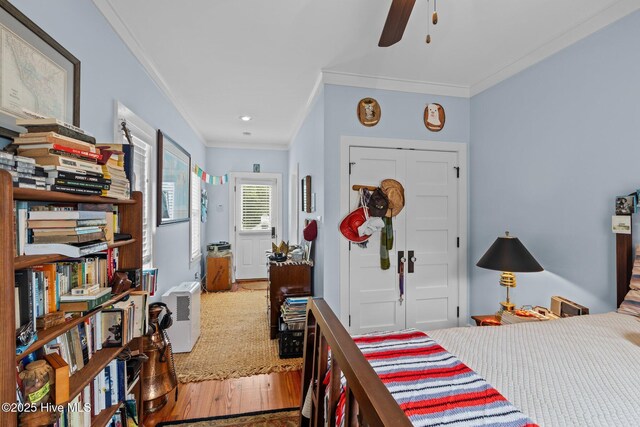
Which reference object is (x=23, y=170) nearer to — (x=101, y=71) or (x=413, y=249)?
(x=101, y=71)

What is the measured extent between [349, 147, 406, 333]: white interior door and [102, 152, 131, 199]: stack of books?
5.92 feet

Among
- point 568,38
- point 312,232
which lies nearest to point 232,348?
point 312,232

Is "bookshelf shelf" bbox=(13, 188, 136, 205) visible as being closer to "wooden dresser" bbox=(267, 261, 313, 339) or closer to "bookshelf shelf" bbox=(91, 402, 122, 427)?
"bookshelf shelf" bbox=(91, 402, 122, 427)

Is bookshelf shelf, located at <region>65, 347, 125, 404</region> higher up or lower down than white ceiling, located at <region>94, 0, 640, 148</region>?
lower down

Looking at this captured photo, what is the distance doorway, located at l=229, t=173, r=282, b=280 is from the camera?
557 cm

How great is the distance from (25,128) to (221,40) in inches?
58.5

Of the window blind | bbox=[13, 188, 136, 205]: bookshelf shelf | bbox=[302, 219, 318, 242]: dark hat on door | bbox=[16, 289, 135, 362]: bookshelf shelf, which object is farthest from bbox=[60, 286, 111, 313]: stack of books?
bbox=[302, 219, 318, 242]: dark hat on door

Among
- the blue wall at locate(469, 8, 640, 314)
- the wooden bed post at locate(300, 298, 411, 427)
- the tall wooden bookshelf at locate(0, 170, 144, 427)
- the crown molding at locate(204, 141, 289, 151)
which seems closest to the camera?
the wooden bed post at locate(300, 298, 411, 427)

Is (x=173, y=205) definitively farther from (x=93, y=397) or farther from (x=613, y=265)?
(x=613, y=265)

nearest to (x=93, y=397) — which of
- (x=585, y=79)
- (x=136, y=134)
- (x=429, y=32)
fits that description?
(x=136, y=134)

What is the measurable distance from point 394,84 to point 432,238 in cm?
155

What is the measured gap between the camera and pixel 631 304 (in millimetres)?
1611

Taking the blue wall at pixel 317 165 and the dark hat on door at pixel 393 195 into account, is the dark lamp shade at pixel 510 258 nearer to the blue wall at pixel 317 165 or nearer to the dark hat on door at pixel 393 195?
the dark hat on door at pixel 393 195

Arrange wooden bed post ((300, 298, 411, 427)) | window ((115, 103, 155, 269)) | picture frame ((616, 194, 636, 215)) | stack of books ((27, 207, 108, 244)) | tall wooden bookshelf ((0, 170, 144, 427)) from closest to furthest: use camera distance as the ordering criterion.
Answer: wooden bed post ((300, 298, 411, 427)) < tall wooden bookshelf ((0, 170, 144, 427)) < stack of books ((27, 207, 108, 244)) < picture frame ((616, 194, 636, 215)) < window ((115, 103, 155, 269))
